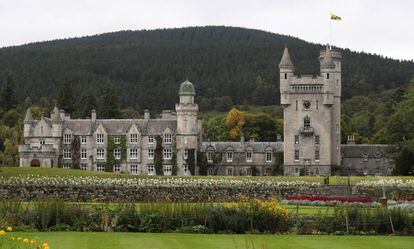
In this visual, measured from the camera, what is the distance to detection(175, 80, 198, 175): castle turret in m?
93.0

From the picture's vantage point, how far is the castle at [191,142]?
93062 millimetres

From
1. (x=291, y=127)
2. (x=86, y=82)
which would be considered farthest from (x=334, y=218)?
(x=86, y=82)

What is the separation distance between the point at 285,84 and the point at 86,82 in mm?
100322

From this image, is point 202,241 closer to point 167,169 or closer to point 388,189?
point 388,189

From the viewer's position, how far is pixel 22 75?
186m

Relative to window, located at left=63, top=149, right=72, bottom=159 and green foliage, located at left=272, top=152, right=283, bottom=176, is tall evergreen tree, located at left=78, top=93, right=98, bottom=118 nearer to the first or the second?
window, located at left=63, top=149, right=72, bottom=159

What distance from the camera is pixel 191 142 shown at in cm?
9325

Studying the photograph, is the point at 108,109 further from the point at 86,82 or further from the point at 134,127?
the point at 86,82

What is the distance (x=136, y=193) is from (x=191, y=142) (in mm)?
39465

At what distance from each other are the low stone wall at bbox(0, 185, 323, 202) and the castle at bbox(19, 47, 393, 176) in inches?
1437

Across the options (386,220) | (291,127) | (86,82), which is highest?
(86,82)

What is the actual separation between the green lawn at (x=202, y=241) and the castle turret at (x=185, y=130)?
202 ft

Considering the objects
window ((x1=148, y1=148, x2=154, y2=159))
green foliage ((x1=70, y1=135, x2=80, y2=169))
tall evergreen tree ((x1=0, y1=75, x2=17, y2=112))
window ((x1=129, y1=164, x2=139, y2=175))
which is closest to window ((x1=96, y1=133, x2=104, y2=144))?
green foliage ((x1=70, y1=135, x2=80, y2=169))

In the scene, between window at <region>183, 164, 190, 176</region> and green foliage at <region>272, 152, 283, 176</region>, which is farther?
green foliage at <region>272, 152, 283, 176</region>
